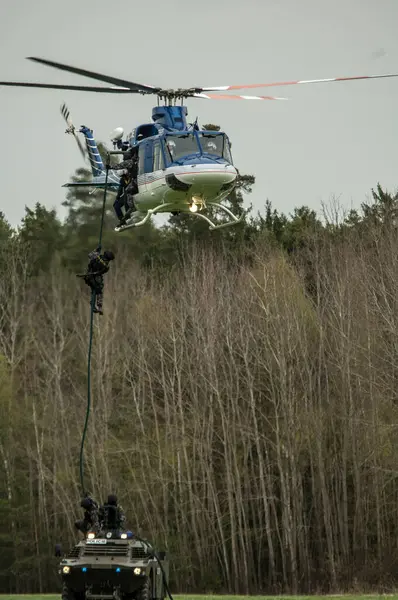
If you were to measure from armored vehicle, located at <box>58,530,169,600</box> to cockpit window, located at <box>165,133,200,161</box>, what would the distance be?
7811 mm

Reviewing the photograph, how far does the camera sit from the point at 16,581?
5412 centimetres

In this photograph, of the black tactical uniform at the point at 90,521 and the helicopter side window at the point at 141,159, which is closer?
the black tactical uniform at the point at 90,521

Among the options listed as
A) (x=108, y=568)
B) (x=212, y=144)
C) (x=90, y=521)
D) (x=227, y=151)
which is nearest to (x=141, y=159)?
(x=212, y=144)

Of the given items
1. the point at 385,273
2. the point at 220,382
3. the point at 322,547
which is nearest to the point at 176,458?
the point at 220,382

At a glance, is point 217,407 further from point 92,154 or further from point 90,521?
point 90,521

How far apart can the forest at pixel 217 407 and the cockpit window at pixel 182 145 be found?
63.4 feet

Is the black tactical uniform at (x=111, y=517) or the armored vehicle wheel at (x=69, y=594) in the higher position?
the black tactical uniform at (x=111, y=517)

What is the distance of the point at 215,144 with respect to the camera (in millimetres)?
26062

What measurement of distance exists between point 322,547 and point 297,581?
255 cm

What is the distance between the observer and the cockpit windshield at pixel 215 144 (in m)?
26.0

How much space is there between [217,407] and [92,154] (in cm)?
2504

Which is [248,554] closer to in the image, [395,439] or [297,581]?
[297,581]

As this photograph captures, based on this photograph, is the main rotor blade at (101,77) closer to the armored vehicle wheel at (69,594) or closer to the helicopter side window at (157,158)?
the helicopter side window at (157,158)

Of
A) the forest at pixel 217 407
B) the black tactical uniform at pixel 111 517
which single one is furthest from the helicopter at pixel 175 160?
the forest at pixel 217 407
